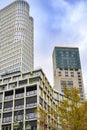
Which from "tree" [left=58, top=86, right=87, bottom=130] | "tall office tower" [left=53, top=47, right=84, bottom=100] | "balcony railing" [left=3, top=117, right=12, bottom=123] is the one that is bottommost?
"balcony railing" [left=3, top=117, right=12, bottom=123]

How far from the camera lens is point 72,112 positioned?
71.4 feet

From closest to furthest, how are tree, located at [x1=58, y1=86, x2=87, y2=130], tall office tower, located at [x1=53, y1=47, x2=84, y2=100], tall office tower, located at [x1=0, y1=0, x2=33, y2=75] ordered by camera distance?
tree, located at [x1=58, y1=86, x2=87, y2=130], tall office tower, located at [x1=0, y1=0, x2=33, y2=75], tall office tower, located at [x1=53, y1=47, x2=84, y2=100]

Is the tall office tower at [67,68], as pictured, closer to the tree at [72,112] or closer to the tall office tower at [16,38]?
the tall office tower at [16,38]

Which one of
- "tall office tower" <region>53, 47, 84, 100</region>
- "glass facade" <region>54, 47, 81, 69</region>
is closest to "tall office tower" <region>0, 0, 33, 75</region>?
"tall office tower" <region>53, 47, 84, 100</region>

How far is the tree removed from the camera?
20953mm

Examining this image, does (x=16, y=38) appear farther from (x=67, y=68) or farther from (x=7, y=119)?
(x=7, y=119)

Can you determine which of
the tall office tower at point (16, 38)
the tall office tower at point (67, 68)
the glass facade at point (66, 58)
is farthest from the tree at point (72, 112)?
the glass facade at point (66, 58)

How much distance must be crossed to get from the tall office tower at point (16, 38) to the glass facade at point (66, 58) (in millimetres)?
26350

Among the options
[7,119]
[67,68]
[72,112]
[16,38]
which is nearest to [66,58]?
[67,68]

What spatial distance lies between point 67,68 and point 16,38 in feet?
159

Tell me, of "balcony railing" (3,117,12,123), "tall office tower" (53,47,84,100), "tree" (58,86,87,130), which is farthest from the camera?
"tall office tower" (53,47,84,100)

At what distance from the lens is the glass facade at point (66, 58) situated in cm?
19150

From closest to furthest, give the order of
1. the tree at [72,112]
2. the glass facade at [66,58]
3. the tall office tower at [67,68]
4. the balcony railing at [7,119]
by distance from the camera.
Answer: the tree at [72,112] → the balcony railing at [7,119] → the tall office tower at [67,68] → the glass facade at [66,58]

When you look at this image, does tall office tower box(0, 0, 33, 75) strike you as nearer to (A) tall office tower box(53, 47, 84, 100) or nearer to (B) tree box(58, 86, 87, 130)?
(A) tall office tower box(53, 47, 84, 100)
